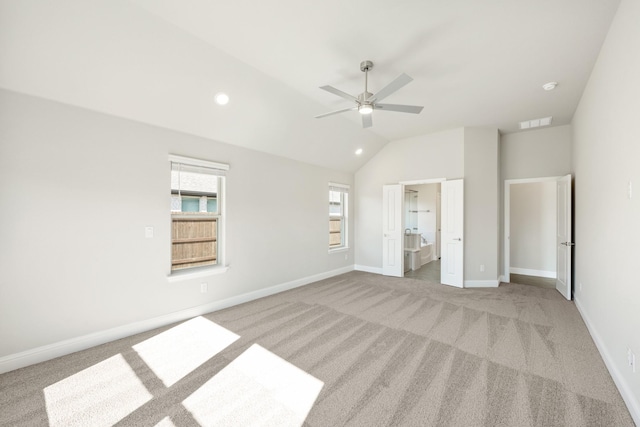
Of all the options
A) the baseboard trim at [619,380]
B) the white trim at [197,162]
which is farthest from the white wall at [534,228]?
the white trim at [197,162]

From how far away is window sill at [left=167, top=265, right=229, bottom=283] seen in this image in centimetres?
335

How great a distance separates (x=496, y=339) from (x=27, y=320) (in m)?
4.74

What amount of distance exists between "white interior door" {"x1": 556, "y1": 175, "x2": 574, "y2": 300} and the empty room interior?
0.05 m

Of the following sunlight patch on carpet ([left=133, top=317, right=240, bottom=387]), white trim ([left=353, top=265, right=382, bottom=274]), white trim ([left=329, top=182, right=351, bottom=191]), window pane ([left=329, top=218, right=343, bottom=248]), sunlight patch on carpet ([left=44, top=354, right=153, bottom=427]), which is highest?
white trim ([left=329, top=182, right=351, bottom=191])

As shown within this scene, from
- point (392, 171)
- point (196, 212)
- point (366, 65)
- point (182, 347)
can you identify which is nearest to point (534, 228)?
point (392, 171)

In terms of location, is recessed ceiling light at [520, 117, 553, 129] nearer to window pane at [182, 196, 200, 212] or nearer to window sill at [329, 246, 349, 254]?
window sill at [329, 246, 349, 254]

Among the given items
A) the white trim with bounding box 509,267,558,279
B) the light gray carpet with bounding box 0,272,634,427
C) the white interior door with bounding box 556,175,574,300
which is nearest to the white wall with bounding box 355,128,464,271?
the white interior door with bounding box 556,175,574,300

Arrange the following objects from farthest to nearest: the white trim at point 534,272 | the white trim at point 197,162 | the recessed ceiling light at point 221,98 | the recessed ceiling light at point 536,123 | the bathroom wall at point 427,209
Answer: the bathroom wall at point 427,209, the white trim at point 534,272, the recessed ceiling light at point 536,123, the white trim at point 197,162, the recessed ceiling light at point 221,98

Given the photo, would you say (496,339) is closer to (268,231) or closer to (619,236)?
(619,236)

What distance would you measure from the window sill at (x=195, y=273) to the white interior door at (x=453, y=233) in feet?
13.7

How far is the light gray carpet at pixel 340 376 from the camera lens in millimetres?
1796

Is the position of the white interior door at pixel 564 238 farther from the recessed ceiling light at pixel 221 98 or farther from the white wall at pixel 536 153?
the recessed ceiling light at pixel 221 98

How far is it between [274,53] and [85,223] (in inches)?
106

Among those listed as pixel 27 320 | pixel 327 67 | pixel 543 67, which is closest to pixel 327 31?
pixel 327 67
